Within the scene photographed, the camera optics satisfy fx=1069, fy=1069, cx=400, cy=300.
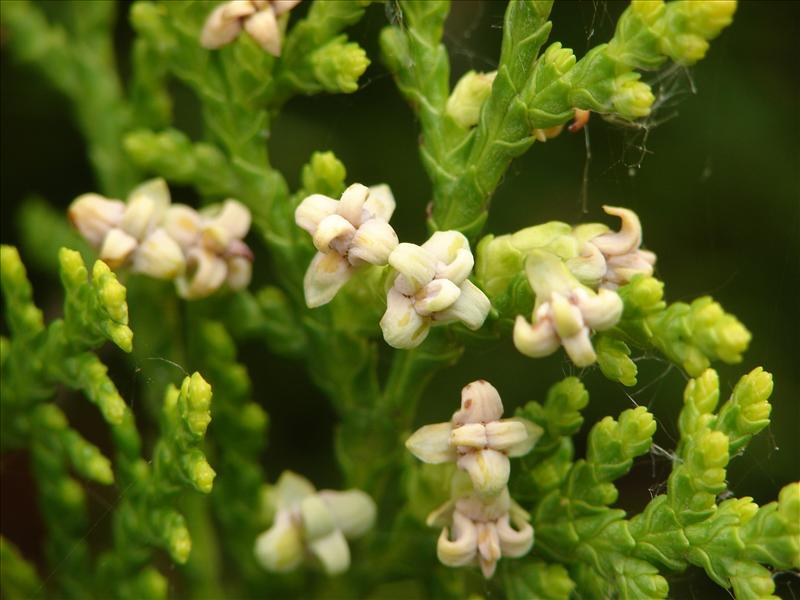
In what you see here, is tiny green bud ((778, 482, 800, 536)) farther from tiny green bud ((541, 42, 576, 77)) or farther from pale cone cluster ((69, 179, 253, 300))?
pale cone cluster ((69, 179, 253, 300))

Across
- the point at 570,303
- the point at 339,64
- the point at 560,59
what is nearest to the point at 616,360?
the point at 570,303

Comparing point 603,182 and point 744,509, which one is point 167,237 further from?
point 603,182

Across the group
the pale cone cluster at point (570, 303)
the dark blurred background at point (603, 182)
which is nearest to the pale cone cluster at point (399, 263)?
the pale cone cluster at point (570, 303)

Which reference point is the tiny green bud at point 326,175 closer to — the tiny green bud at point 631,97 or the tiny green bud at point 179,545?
the tiny green bud at point 631,97

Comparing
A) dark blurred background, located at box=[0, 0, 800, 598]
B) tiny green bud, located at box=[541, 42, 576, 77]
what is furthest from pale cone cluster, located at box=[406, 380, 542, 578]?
dark blurred background, located at box=[0, 0, 800, 598]

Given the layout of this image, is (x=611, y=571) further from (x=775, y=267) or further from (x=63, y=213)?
(x=63, y=213)
